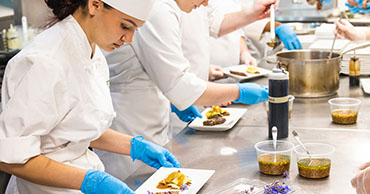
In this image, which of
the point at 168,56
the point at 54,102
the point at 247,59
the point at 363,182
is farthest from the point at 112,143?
the point at 247,59

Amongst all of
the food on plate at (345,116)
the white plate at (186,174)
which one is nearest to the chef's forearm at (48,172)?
the white plate at (186,174)

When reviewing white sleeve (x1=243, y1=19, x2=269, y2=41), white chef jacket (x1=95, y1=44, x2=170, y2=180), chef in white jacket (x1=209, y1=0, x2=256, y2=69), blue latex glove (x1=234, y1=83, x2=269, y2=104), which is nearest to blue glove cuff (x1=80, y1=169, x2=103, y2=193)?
white chef jacket (x1=95, y1=44, x2=170, y2=180)

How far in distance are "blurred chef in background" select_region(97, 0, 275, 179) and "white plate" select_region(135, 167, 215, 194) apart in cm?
71

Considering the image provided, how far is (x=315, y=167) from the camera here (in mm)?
1691

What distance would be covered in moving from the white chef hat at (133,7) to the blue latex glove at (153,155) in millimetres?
545

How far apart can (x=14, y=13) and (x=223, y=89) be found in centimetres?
242

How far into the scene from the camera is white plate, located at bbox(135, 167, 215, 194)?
1646mm

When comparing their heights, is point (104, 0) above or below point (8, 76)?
above

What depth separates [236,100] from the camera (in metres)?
2.62

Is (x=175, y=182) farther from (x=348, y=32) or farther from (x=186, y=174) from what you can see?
(x=348, y=32)

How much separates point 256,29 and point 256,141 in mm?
2388

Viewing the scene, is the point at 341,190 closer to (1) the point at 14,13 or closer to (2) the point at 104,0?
(2) the point at 104,0

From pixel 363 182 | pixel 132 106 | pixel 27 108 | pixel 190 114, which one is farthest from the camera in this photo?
pixel 132 106

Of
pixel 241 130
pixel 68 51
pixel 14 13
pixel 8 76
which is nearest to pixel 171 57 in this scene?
pixel 241 130
